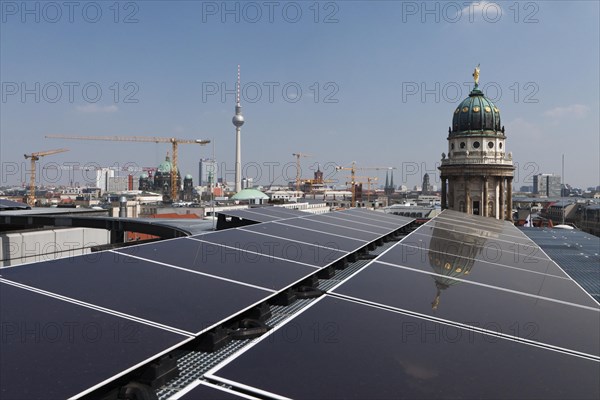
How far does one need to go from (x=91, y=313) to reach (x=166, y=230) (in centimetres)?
1351

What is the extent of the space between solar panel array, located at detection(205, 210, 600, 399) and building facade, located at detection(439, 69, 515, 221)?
70.9 metres

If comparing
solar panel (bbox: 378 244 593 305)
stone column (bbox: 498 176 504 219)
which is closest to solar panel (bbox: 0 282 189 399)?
solar panel (bbox: 378 244 593 305)

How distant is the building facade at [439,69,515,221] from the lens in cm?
7225

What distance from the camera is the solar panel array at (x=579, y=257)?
15328 mm

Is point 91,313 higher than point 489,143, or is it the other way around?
point 489,143

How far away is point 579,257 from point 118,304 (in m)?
22.9

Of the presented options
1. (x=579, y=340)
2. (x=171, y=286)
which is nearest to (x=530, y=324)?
(x=579, y=340)

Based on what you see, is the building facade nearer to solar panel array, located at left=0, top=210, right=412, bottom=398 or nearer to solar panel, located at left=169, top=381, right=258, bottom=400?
solar panel array, located at left=0, top=210, right=412, bottom=398

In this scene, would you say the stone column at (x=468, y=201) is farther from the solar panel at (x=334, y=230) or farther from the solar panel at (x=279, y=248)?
the solar panel at (x=279, y=248)

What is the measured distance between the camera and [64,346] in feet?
10.4

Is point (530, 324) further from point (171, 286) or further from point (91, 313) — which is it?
point (91, 313)

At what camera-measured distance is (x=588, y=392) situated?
285cm

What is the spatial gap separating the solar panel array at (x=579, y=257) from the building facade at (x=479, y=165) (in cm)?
4122

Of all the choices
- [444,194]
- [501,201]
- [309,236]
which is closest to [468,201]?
[501,201]
